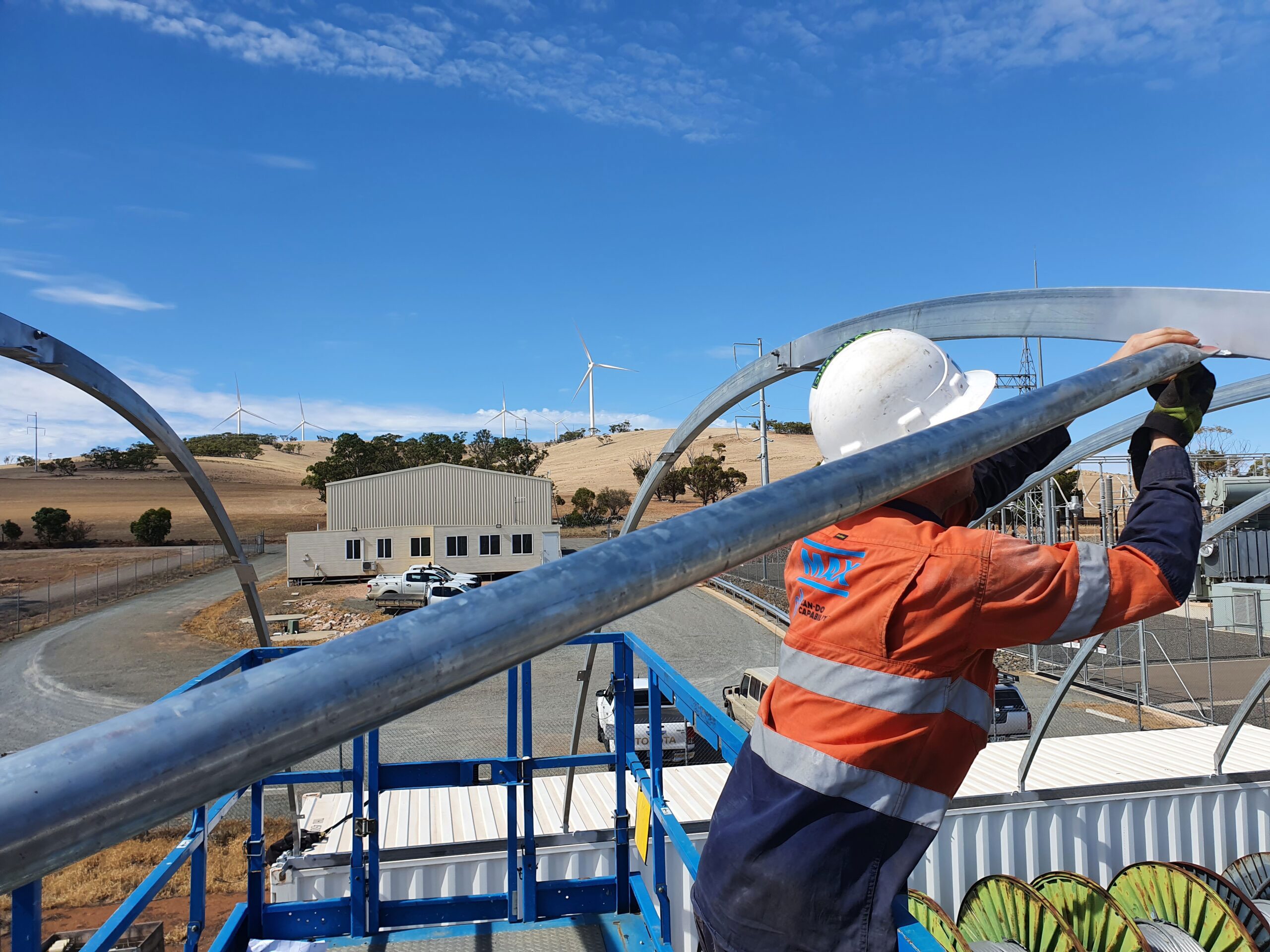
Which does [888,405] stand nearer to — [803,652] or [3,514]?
[803,652]

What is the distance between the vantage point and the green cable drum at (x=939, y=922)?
242 inches

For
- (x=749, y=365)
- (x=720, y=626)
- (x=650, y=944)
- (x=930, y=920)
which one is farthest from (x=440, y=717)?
(x=749, y=365)

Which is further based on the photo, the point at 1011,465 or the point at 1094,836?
the point at 1094,836

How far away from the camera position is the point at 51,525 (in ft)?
172

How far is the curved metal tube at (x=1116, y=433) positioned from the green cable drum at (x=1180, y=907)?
3806 millimetres

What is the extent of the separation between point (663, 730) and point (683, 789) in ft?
19.0

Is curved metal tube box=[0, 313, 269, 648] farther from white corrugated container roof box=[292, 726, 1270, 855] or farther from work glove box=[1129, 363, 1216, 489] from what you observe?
work glove box=[1129, 363, 1216, 489]

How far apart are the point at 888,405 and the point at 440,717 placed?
17866 millimetres

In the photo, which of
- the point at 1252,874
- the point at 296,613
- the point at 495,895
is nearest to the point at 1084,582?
the point at 495,895

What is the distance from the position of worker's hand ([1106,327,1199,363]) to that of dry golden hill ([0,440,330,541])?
60931 millimetres

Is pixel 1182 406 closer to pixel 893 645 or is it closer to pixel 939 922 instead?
pixel 893 645

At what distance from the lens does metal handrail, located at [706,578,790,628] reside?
26.8 meters

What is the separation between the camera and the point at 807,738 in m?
1.90

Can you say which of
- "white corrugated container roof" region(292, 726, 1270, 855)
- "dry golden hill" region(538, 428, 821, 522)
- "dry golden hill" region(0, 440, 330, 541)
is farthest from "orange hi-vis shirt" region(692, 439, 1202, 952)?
"dry golden hill" region(538, 428, 821, 522)
